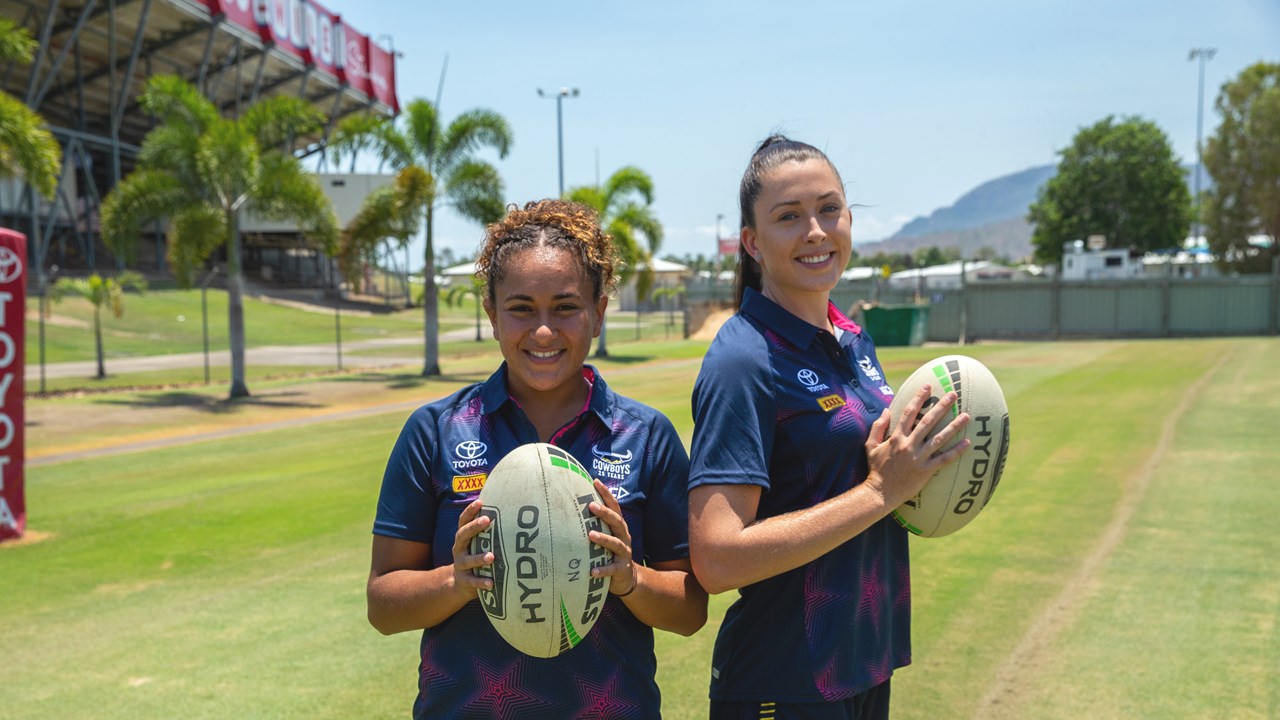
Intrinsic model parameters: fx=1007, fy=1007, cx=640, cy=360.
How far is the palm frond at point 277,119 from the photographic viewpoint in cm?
2592

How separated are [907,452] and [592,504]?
0.79 metres

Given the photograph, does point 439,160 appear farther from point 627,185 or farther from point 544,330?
point 544,330

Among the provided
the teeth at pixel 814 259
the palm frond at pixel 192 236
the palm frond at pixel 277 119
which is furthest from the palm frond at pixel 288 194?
the teeth at pixel 814 259

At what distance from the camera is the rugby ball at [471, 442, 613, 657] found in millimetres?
2439

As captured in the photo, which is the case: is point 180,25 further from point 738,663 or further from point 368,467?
point 738,663

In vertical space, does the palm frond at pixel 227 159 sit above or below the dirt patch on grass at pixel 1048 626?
above

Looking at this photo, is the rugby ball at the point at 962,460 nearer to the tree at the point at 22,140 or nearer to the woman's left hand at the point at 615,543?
→ the woman's left hand at the point at 615,543

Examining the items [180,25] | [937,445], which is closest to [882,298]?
[180,25]

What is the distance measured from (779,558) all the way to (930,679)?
11.0 ft

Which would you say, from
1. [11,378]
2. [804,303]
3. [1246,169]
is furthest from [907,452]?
[1246,169]

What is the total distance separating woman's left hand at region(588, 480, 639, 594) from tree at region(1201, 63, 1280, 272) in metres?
64.5

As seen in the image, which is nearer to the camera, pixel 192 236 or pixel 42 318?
pixel 42 318

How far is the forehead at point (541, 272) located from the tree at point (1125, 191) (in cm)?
8413

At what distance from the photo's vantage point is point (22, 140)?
17.4m
